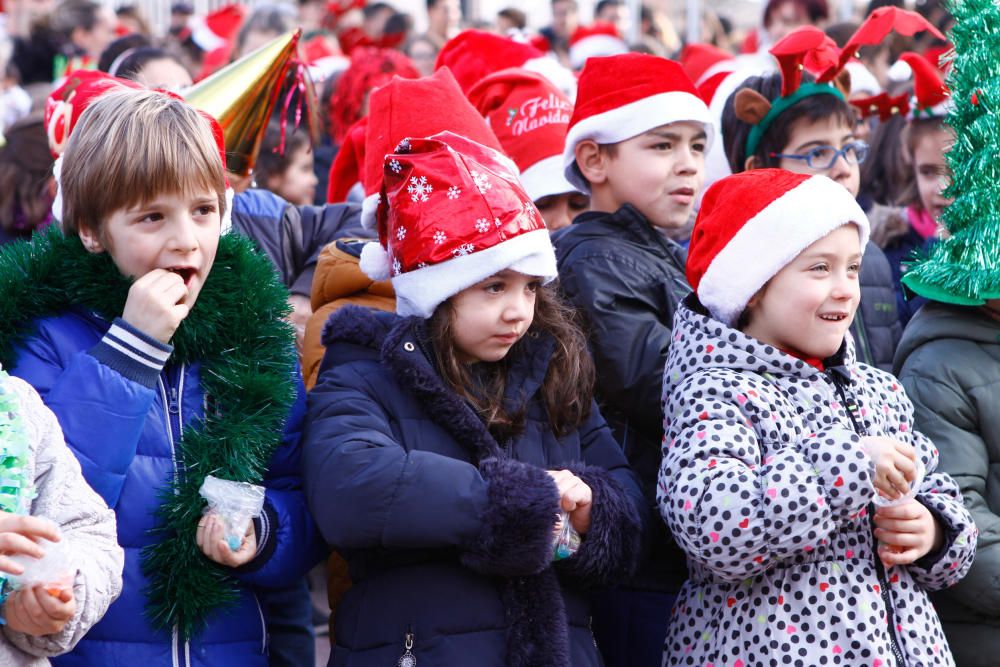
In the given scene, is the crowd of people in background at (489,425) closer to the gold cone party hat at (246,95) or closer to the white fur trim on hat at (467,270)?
the white fur trim on hat at (467,270)

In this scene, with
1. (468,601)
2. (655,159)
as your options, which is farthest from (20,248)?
(655,159)

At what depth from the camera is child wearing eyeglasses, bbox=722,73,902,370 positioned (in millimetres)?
4359

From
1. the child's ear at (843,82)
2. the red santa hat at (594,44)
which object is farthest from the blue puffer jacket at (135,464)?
the red santa hat at (594,44)

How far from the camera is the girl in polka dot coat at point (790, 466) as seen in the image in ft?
9.84

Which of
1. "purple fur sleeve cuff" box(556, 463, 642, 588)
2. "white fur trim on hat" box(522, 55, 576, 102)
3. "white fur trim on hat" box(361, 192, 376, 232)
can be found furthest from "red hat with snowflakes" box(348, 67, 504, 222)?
"white fur trim on hat" box(522, 55, 576, 102)

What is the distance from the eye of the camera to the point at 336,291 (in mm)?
3984

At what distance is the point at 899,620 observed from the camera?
3133 millimetres

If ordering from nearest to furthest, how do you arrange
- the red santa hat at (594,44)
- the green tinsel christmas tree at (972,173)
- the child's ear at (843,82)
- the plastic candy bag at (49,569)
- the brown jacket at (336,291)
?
the plastic candy bag at (49,569) < the green tinsel christmas tree at (972,173) < the brown jacket at (336,291) < the child's ear at (843,82) < the red santa hat at (594,44)

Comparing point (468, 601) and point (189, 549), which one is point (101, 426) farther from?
point (468, 601)

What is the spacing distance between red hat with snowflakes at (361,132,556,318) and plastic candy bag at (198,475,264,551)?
2.11 feet

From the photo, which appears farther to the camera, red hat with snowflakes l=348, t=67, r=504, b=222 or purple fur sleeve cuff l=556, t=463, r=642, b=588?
red hat with snowflakes l=348, t=67, r=504, b=222

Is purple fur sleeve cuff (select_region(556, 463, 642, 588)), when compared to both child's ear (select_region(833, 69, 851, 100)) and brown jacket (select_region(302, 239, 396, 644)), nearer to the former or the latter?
brown jacket (select_region(302, 239, 396, 644))

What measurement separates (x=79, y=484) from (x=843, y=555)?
71.2 inches

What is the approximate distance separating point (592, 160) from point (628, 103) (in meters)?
0.22
